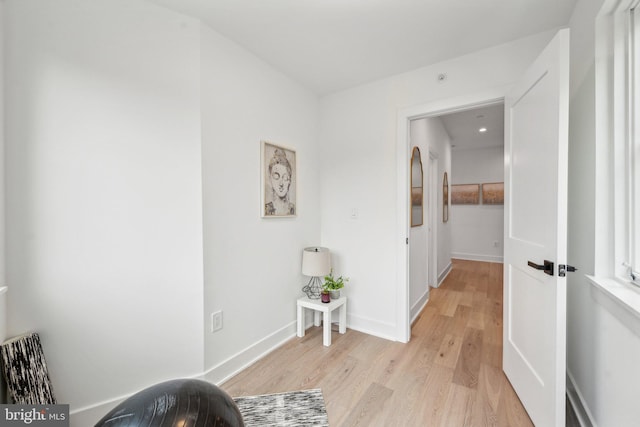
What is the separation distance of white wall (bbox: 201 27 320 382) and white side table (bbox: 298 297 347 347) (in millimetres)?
88

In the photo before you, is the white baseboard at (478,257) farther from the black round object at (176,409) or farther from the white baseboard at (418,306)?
the black round object at (176,409)

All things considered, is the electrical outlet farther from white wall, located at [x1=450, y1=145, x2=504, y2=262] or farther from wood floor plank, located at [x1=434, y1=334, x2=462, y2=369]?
white wall, located at [x1=450, y1=145, x2=504, y2=262]

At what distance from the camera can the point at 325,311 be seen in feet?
7.57

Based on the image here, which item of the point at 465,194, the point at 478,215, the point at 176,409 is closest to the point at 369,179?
the point at 176,409

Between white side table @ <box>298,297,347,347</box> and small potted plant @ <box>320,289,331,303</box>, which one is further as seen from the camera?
small potted plant @ <box>320,289,331,303</box>

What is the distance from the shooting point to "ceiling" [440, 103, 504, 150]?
12.2ft

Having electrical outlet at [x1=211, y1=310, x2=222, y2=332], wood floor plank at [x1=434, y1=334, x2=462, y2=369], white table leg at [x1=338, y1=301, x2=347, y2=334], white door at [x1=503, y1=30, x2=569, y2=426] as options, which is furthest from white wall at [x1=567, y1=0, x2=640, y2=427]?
electrical outlet at [x1=211, y1=310, x2=222, y2=332]

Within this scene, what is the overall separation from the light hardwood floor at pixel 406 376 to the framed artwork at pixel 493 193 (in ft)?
12.3

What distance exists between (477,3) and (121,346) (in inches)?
115

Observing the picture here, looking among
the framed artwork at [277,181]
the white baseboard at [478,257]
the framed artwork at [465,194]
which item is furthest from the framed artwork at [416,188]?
the white baseboard at [478,257]

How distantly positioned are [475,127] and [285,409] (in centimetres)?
482

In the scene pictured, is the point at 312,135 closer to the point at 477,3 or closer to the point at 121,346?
the point at 477,3

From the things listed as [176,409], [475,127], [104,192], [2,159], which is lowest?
[176,409]

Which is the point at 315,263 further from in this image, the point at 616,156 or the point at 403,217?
the point at 616,156
